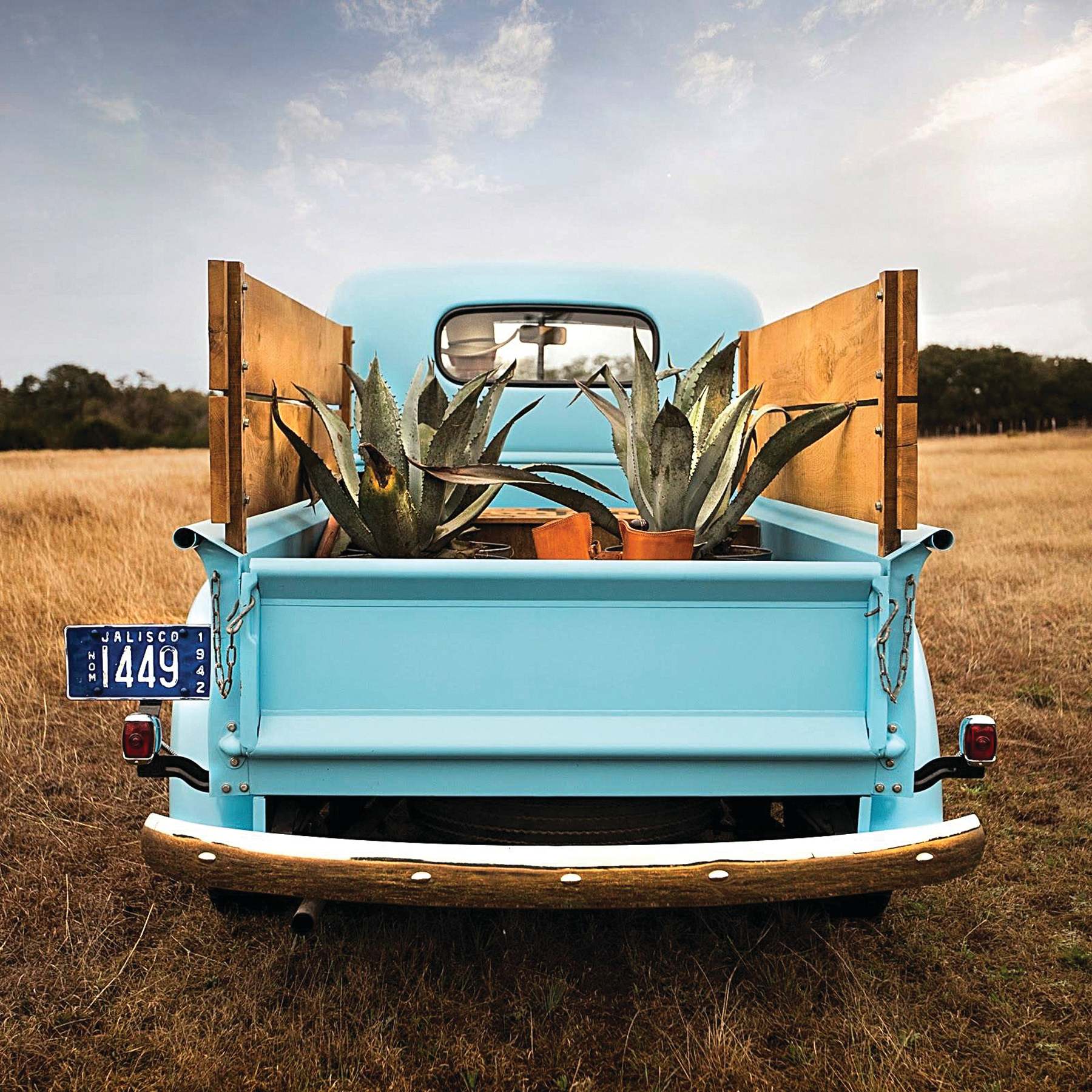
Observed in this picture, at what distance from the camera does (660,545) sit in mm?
2426

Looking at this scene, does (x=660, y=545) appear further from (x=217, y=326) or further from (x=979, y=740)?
(x=217, y=326)

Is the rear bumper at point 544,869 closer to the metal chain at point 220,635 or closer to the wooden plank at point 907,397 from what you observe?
the metal chain at point 220,635

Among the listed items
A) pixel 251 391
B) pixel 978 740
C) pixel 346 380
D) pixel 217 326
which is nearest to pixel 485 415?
pixel 251 391

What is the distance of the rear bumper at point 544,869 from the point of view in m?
1.89

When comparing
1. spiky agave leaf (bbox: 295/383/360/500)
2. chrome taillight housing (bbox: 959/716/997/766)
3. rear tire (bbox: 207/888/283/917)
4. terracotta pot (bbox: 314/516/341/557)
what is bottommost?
rear tire (bbox: 207/888/283/917)

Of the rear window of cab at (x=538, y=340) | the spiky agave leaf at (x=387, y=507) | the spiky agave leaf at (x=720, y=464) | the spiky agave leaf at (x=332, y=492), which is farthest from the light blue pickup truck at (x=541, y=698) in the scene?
the rear window of cab at (x=538, y=340)

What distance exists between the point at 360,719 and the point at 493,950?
3.15 feet

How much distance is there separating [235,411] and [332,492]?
1.40 ft

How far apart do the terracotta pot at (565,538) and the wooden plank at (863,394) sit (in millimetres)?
627

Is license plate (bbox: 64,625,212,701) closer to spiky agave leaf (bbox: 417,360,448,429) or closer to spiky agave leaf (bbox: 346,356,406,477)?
spiky agave leaf (bbox: 346,356,406,477)

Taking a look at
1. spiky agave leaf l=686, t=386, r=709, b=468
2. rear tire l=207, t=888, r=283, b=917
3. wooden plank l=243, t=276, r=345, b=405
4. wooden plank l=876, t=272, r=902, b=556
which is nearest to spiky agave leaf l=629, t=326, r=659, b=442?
spiky agave leaf l=686, t=386, r=709, b=468

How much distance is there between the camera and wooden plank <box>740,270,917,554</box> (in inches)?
83.2

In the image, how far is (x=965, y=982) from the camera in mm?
2568

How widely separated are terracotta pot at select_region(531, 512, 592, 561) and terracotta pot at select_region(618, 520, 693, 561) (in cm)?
19
